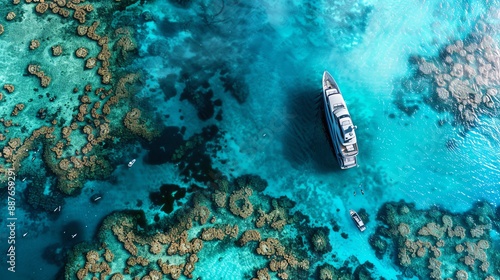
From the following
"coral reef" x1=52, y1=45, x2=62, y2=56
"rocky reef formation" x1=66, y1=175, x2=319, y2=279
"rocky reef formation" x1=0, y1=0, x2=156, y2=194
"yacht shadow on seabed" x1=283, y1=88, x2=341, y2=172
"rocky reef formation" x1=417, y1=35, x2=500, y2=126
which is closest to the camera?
"rocky reef formation" x1=66, y1=175, x2=319, y2=279

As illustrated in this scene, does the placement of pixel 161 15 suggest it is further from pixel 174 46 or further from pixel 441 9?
pixel 441 9

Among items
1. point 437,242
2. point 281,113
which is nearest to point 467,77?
point 437,242

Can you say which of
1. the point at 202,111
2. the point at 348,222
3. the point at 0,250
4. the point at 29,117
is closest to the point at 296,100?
the point at 202,111

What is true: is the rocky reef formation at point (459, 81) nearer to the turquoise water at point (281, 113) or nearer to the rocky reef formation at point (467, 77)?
the rocky reef formation at point (467, 77)

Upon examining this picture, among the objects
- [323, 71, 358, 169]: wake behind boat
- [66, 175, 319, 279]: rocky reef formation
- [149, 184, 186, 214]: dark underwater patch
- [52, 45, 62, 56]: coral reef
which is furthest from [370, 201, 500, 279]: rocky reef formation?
[52, 45, 62, 56]: coral reef

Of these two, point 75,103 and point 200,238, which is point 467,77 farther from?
point 75,103

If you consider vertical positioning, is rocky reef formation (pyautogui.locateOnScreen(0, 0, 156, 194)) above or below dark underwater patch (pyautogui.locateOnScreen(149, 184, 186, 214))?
above

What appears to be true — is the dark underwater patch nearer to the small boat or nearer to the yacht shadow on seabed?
the yacht shadow on seabed
